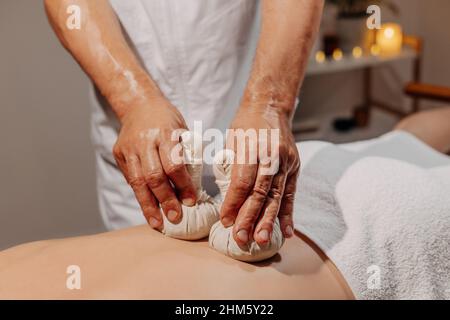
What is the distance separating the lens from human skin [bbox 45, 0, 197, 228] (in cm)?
86

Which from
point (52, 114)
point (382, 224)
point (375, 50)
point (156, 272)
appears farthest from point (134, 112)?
point (375, 50)

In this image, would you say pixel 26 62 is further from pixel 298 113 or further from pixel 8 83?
pixel 298 113

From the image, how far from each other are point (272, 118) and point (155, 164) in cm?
22

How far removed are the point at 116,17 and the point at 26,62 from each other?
3.65ft

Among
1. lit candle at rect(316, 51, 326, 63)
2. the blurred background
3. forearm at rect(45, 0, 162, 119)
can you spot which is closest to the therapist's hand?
forearm at rect(45, 0, 162, 119)

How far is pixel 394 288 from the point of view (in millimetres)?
961

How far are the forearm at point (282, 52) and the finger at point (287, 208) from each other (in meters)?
0.15

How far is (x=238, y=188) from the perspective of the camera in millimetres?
831

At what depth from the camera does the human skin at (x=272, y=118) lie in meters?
0.83

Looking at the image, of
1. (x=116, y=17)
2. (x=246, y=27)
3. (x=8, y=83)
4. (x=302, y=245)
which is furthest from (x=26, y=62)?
(x=302, y=245)

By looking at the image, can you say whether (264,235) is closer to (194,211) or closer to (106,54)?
(194,211)

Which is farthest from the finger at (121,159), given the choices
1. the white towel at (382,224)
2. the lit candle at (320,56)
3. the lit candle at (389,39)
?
the lit candle at (389,39)

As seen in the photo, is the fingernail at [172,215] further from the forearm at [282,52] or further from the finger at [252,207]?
the forearm at [282,52]

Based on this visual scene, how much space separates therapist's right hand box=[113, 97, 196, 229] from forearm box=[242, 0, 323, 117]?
17 cm
